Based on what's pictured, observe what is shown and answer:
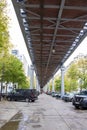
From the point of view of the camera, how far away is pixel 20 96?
5331 cm

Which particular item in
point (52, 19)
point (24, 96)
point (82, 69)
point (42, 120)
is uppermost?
point (52, 19)

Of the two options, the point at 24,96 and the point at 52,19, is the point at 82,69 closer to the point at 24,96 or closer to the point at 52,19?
the point at 24,96

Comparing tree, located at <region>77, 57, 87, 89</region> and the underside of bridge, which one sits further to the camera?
tree, located at <region>77, 57, 87, 89</region>

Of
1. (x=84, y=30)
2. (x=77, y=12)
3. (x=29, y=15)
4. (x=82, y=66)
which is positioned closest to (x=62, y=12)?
(x=77, y=12)

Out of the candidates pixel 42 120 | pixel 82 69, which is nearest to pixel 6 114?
pixel 42 120

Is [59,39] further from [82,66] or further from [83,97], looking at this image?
[82,66]

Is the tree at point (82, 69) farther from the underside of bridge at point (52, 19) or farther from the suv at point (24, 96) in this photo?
the underside of bridge at point (52, 19)

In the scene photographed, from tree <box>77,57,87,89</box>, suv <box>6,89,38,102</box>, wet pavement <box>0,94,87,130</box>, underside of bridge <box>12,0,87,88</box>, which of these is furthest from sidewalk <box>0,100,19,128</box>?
tree <box>77,57,87,89</box>

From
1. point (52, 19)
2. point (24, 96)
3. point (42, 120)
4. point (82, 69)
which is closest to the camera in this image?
point (42, 120)

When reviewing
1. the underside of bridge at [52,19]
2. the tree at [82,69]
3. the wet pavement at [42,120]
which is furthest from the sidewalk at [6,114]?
the tree at [82,69]

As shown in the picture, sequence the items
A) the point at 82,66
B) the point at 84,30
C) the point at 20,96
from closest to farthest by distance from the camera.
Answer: the point at 84,30
the point at 20,96
the point at 82,66

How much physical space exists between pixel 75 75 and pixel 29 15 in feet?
158

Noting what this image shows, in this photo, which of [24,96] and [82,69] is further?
[82,69]

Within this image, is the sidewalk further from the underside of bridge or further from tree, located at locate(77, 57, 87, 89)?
tree, located at locate(77, 57, 87, 89)
